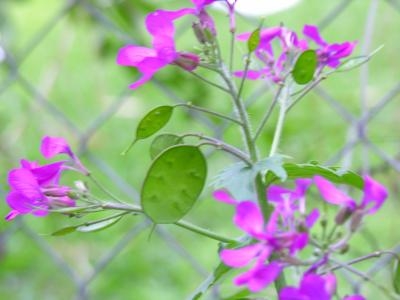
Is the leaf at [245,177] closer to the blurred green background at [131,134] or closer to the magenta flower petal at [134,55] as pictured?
the magenta flower petal at [134,55]

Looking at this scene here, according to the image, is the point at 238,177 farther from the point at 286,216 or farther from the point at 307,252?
the point at 307,252

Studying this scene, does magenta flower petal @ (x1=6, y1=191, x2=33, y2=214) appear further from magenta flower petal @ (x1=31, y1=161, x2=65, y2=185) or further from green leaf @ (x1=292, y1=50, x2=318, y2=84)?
green leaf @ (x1=292, y1=50, x2=318, y2=84)

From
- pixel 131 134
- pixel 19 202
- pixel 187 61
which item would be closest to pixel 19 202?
pixel 19 202

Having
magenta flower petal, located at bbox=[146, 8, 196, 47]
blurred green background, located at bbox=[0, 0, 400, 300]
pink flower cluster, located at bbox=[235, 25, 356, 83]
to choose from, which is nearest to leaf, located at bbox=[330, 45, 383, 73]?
pink flower cluster, located at bbox=[235, 25, 356, 83]

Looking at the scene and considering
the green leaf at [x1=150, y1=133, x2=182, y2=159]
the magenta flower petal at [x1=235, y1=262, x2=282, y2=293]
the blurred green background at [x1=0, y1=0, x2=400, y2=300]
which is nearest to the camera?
the magenta flower petal at [x1=235, y1=262, x2=282, y2=293]

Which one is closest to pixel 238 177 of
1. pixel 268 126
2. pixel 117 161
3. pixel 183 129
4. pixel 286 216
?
pixel 286 216

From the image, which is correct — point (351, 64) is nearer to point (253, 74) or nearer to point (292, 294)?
point (253, 74)
